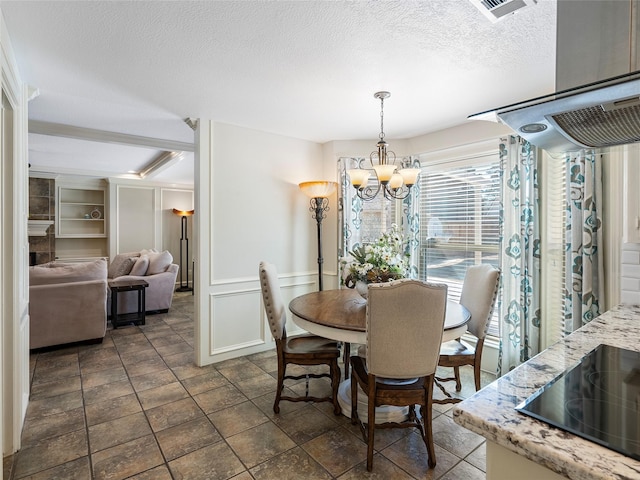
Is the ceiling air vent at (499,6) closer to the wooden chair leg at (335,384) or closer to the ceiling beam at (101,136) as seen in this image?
the wooden chair leg at (335,384)

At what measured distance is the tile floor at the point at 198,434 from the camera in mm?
1894

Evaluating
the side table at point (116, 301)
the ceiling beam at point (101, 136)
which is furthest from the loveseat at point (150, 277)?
the ceiling beam at point (101, 136)

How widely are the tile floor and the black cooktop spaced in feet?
4.00

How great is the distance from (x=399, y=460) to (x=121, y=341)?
12.2 feet

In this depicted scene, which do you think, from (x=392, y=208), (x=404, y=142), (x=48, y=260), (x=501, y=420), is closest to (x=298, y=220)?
(x=392, y=208)

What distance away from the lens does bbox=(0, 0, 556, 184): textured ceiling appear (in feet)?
5.64

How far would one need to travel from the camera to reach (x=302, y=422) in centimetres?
237

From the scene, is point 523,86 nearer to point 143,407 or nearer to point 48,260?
point 143,407

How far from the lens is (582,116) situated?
40.9 inches

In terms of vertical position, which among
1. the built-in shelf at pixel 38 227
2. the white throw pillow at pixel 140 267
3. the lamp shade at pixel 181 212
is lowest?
the white throw pillow at pixel 140 267

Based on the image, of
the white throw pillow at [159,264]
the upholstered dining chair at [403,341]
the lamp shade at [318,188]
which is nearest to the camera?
the upholstered dining chair at [403,341]

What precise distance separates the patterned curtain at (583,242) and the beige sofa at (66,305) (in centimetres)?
483

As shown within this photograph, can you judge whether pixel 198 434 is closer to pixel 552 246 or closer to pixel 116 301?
pixel 552 246

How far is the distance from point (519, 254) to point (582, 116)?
218 cm
